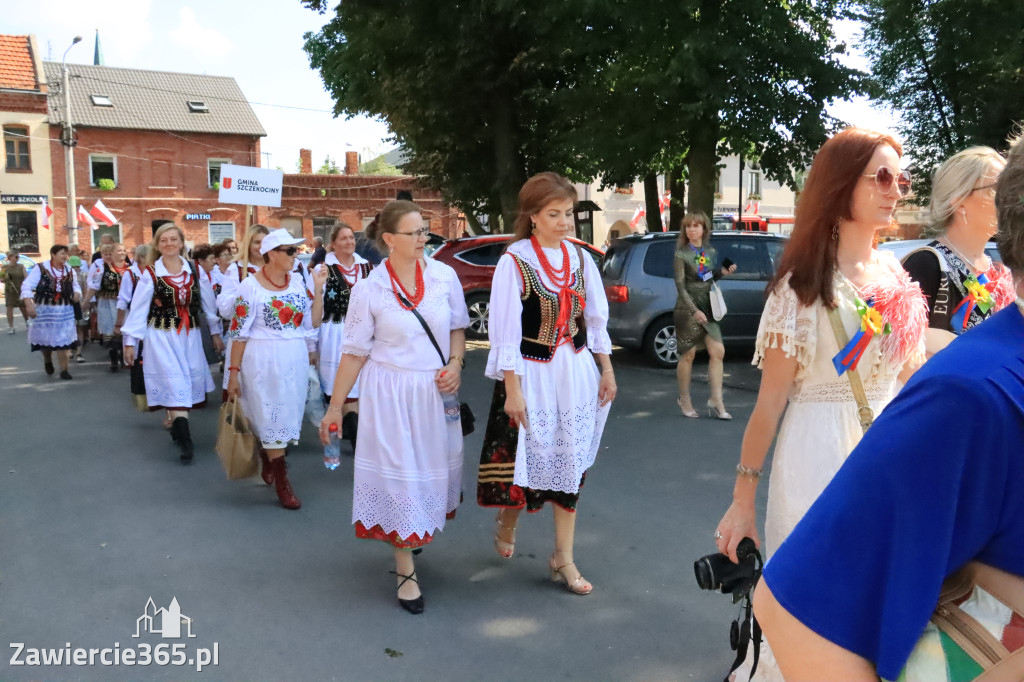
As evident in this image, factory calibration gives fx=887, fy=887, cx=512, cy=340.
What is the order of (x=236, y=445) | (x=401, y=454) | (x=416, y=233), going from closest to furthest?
(x=401, y=454), (x=416, y=233), (x=236, y=445)

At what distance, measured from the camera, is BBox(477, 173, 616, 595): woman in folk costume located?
4.40 meters

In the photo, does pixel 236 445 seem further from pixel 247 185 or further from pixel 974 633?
pixel 974 633

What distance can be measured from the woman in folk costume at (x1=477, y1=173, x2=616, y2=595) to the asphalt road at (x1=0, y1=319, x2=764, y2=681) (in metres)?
0.49

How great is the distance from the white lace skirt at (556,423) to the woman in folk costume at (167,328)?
14.0ft

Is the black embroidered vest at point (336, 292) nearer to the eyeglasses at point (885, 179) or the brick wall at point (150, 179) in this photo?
the eyeglasses at point (885, 179)

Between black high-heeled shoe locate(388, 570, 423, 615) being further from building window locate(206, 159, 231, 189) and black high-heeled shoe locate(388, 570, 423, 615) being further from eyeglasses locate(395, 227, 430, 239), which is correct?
building window locate(206, 159, 231, 189)

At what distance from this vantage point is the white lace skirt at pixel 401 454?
4.49 m

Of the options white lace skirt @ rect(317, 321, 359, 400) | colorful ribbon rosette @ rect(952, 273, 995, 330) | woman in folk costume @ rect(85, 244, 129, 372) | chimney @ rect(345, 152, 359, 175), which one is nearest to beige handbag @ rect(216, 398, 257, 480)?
white lace skirt @ rect(317, 321, 359, 400)

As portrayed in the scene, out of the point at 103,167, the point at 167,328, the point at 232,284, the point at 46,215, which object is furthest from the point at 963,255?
the point at 103,167

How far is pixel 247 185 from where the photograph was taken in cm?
880

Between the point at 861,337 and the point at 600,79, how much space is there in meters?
13.8

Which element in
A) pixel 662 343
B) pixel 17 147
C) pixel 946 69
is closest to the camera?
pixel 662 343

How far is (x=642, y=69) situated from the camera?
1405 cm

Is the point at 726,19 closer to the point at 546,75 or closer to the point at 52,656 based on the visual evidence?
the point at 546,75
